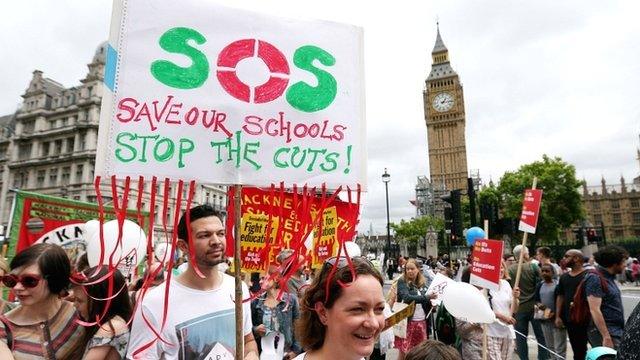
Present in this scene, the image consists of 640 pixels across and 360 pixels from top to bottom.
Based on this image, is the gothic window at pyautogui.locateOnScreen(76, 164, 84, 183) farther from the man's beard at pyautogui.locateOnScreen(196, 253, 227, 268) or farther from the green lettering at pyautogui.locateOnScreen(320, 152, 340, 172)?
the green lettering at pyautogui.locateOnScreen(320, 152, 340, 172)

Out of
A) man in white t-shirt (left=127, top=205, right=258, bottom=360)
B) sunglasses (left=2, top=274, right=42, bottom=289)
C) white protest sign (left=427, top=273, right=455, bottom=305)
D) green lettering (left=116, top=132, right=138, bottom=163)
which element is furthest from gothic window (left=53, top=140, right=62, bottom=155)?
green lettering (left=116, top=132, right=138, bottom=163)

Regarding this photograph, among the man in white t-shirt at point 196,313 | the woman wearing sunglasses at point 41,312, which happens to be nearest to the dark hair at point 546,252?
the man in white t-shirt at point 196,313

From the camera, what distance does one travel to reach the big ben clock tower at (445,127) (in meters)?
107

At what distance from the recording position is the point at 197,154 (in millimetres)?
2092

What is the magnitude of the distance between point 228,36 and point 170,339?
5.48 feet

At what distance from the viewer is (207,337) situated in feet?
7.64

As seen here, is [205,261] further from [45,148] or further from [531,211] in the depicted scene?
[45,148]

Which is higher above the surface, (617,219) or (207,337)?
(617,219)

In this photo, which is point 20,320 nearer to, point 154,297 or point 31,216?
point 154,297

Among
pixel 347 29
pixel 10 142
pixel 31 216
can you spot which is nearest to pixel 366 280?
pixel 347 29

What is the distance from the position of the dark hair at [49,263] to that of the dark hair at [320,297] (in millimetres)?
1534

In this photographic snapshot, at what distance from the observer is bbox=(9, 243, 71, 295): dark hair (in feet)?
7.98

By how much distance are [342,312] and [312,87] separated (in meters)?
1.23

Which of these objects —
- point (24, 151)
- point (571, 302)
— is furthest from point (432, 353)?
point (24, 151)
